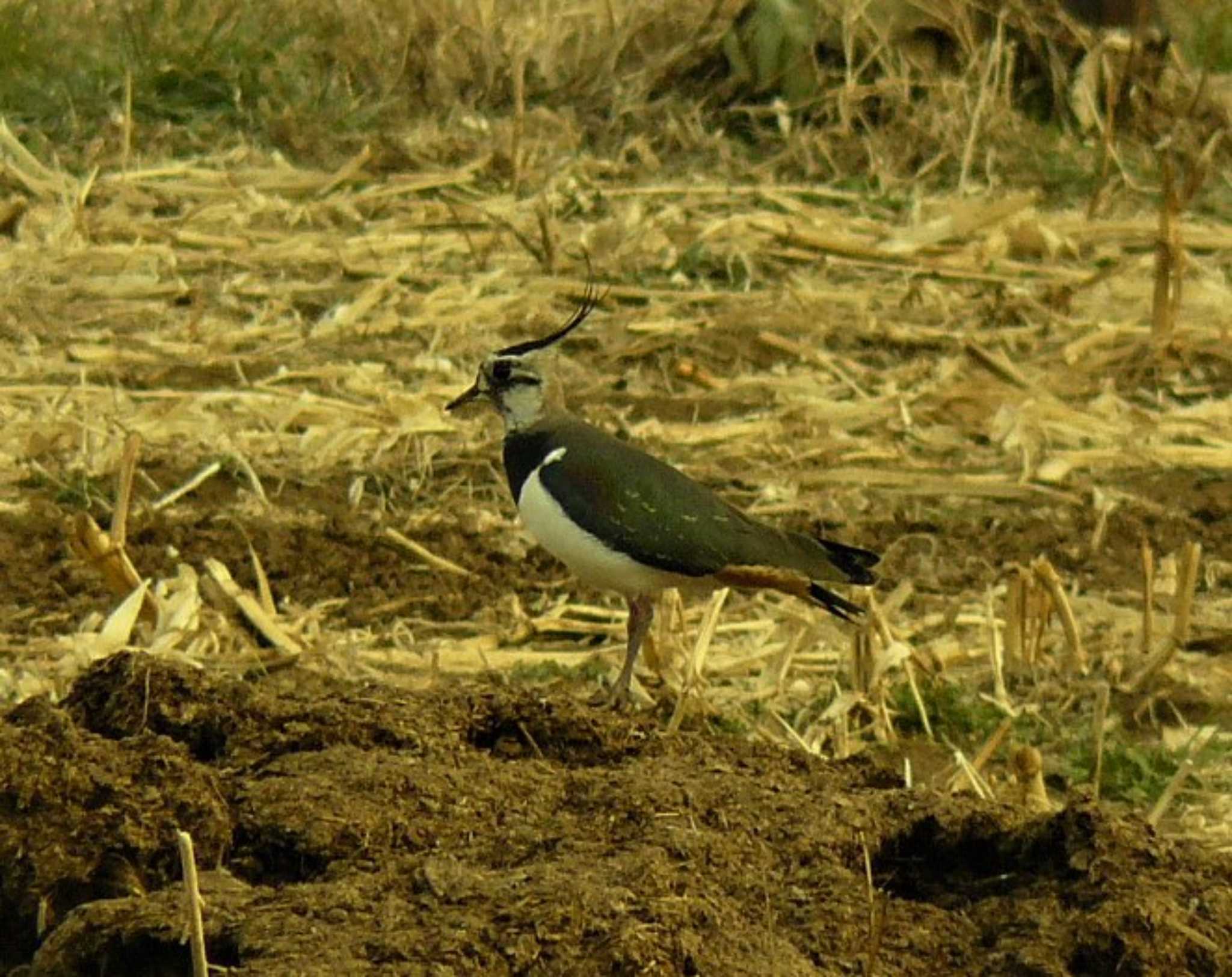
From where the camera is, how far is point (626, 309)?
9992 millimetres

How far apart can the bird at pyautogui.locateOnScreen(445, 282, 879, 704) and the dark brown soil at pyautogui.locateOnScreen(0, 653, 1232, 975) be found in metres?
1.14

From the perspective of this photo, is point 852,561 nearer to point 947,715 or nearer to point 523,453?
point 947,715

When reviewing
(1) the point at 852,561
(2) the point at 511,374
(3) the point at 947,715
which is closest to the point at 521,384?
(2) the point at 511,374

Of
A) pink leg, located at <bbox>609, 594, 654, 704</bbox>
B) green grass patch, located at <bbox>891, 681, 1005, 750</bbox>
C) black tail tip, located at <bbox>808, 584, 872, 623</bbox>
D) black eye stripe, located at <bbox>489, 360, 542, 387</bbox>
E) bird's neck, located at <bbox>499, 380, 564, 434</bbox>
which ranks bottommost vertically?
green grass patch, located at <bbox>891, 681, 1005, 750</bbox>

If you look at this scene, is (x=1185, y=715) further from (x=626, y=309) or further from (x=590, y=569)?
(x=626, y=309)

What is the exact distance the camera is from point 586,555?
6.23 metres

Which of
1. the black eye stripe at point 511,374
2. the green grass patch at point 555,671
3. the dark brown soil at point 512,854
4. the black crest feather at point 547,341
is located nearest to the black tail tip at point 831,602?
the green grass patch at point 555,671

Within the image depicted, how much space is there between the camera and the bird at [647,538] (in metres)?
6.19

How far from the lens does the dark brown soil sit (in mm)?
3949

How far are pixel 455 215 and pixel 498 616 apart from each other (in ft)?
13.3

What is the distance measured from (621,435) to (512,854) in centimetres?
437

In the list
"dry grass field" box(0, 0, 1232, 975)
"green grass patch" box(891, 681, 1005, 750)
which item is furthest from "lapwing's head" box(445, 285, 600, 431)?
"green grass patch" box(891, 681, 1005, 750)

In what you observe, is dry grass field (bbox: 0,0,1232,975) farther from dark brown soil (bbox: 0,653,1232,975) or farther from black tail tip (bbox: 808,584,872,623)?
Result: black tail tip (bbox: 808,584,872,623)

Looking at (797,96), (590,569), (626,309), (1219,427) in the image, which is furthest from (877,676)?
(797,96)
